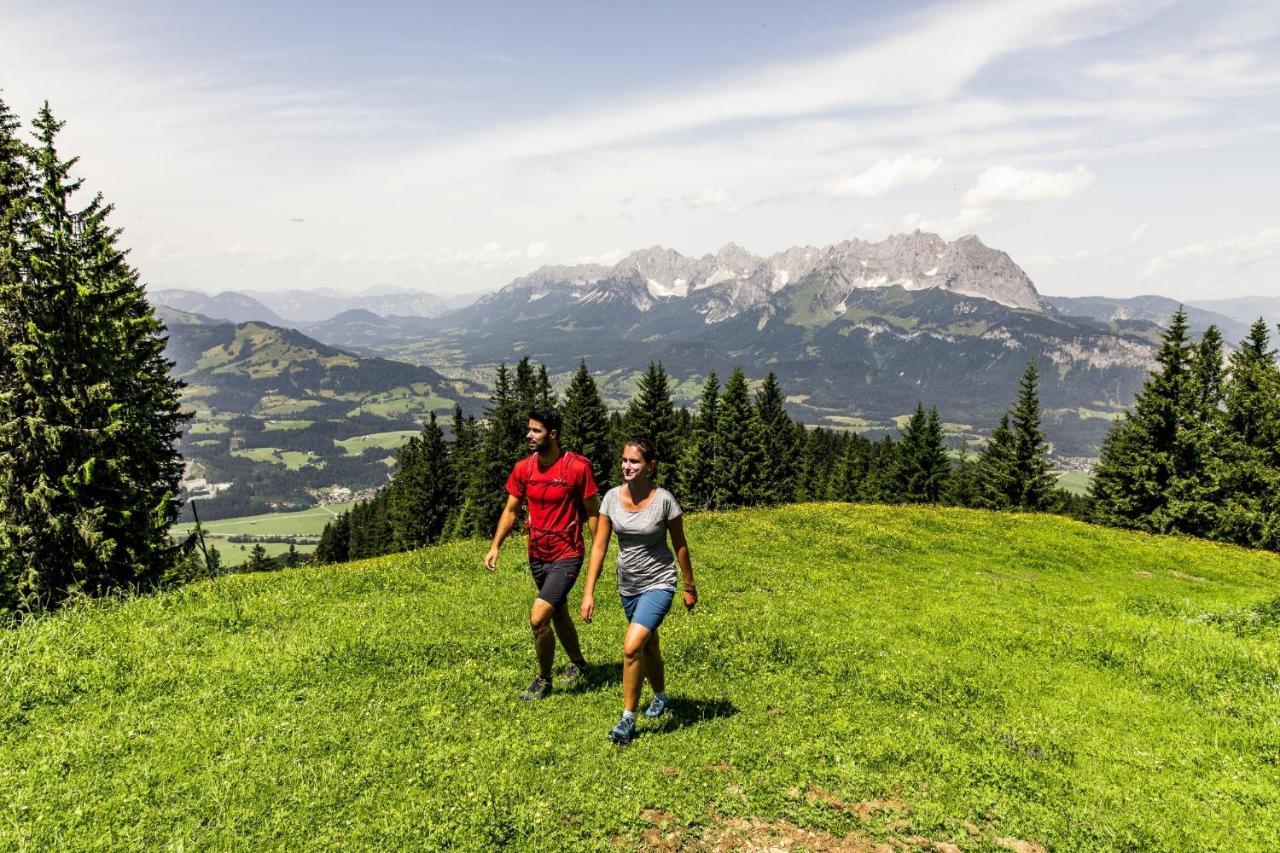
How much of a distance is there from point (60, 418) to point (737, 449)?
51730 mm

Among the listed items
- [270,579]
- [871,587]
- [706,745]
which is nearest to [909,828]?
[706,745]

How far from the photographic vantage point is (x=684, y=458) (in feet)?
213

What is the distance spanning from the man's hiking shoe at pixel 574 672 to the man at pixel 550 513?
2.37ft

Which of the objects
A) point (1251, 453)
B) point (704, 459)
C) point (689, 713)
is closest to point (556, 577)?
point (689, 713)

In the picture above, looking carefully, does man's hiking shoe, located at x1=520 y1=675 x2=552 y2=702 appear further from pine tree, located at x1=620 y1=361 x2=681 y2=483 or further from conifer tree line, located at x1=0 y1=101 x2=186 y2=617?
pine tree, located at x1=620 y1=361 x2=681 y2=483

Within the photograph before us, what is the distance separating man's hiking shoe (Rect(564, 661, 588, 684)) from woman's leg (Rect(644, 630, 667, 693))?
4.78 feet

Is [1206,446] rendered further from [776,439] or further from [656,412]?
[656,412]

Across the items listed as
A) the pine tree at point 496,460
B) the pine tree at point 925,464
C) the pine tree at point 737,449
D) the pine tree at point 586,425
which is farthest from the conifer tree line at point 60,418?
the pine tree at point 925,464

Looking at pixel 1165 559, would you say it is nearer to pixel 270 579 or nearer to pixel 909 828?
pixel 909 828

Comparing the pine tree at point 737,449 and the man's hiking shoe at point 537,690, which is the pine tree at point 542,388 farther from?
the man's hiking shoe at point 537,690

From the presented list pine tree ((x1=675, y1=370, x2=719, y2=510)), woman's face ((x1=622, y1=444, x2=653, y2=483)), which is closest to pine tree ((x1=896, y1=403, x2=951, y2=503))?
pine tree ((x1=675, y1=370, x2=719, y2=510))

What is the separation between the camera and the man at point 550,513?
8.97 m

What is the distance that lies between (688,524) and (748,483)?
37917 millimetres

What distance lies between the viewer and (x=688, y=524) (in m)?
26.5
